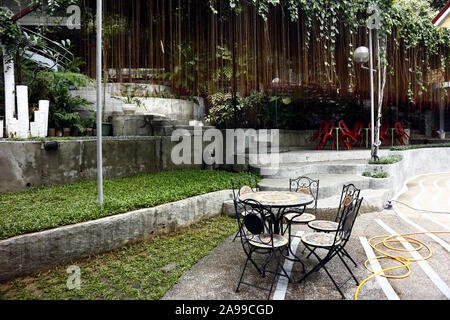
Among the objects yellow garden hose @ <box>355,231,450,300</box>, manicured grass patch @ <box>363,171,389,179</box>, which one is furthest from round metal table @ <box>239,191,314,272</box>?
manicured grass patch @ <box>363,171,389,179</box>

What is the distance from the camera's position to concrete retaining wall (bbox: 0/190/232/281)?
292 centimetres

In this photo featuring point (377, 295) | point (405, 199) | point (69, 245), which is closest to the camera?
point (377, 295)

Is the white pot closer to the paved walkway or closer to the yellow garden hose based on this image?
the paved walkway

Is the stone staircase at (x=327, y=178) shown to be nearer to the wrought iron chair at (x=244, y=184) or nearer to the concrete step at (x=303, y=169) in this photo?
the concrete step at (x=303, y=169)

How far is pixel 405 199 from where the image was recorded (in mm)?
6684

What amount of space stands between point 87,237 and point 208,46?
383 cm

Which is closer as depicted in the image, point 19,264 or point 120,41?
point 19,264

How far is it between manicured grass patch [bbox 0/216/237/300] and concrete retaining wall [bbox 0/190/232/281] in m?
0.10

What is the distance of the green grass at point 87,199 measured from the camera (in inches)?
128

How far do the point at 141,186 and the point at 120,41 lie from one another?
2493 millimetres

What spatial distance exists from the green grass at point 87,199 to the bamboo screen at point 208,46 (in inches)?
74.3
